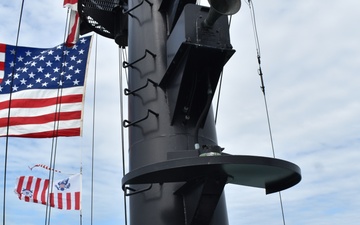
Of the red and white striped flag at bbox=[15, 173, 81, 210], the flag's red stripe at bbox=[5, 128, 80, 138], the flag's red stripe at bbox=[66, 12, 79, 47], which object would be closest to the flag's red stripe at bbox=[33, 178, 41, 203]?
the red and white striped flag at bbox=[15, 173, 81, 210]

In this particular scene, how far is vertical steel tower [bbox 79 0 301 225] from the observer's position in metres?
2.58

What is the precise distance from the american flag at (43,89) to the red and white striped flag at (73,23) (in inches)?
17.0

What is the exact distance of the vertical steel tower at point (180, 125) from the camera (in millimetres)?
2578

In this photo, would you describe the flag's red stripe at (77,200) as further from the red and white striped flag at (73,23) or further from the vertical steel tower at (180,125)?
the vertical steel tower at (180,125)

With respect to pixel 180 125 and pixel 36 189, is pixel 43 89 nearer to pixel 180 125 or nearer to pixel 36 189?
pixel 180 125

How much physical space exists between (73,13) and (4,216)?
13.1ft

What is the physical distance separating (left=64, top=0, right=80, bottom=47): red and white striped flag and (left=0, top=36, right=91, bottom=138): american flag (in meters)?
0.43

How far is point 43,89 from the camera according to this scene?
23.2 ft

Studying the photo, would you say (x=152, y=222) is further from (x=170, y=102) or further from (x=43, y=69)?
(x=43, y=69)

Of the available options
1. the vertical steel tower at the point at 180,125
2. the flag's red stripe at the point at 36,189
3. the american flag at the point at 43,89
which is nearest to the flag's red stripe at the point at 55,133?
the american flag at the point at 43,89

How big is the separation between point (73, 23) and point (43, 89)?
1.33 m

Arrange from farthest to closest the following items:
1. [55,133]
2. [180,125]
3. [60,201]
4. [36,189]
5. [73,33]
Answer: [60,201] < [36,189] < [73,33] < [55,133] < [180,125]

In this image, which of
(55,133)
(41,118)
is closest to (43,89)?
(41,118)

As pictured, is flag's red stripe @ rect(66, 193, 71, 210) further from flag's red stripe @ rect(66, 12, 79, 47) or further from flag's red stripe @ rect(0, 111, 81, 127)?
flag's red stripe @ rect(66, 12, 79, 47)
